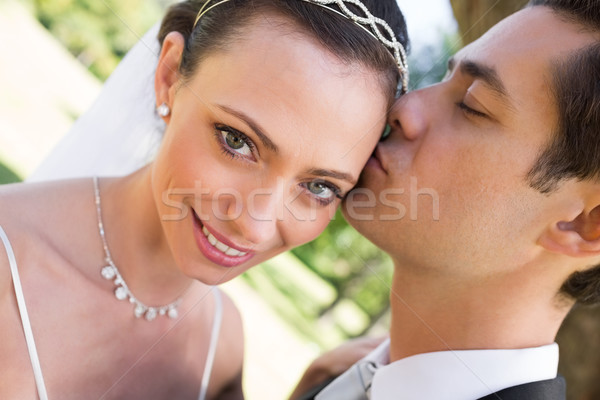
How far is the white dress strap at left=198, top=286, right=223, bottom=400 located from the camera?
2.93 metres

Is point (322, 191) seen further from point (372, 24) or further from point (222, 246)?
point (372, 24)

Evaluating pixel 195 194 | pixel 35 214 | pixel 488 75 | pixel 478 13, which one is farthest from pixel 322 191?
pixel 478 13

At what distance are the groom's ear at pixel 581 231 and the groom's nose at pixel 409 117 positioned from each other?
0.68m

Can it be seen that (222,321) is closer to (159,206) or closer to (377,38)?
(159,206)

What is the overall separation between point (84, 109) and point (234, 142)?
11.6 metres

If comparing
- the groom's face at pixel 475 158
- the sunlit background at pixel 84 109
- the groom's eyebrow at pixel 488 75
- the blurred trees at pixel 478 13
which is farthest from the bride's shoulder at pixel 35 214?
the sunlit background at pixel 84 109

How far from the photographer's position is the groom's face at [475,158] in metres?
2.34

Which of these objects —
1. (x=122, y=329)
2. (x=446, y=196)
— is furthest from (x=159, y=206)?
(x=446, y=196)

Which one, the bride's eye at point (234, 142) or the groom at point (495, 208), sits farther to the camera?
the groom at point (495, 208)

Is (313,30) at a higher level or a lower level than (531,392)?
higher

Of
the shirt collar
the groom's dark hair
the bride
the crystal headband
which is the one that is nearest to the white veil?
the bride

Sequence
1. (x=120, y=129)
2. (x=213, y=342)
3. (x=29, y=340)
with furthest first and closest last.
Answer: (x=120, y=129), (x=213, y=342), (x=29, y=340)

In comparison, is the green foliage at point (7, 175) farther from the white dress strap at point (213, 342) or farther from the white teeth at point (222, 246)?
the white teeth at point (222, 246)

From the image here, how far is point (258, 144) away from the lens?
215cm
